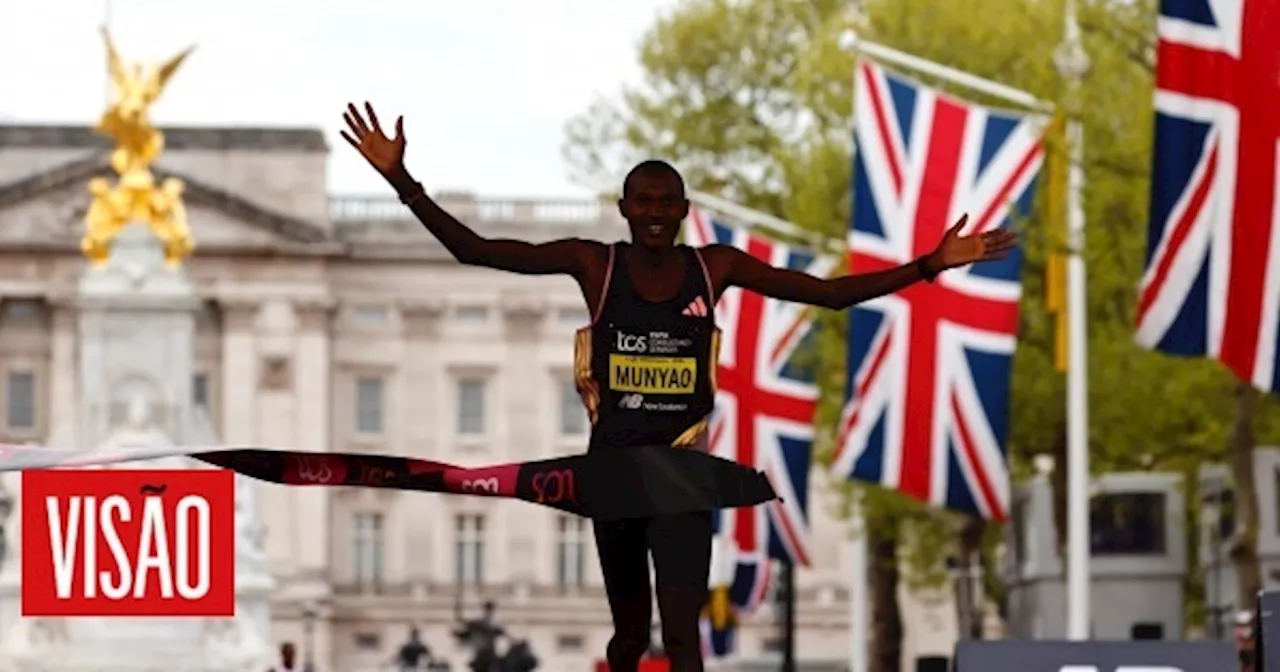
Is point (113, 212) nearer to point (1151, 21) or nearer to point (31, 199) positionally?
point (1151, 21)

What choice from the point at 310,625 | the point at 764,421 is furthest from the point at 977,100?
the point at 310,625

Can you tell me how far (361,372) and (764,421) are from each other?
101 m

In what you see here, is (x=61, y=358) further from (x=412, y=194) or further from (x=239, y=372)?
(x=412, y=194)

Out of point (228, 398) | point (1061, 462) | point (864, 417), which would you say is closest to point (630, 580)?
point (864, 417)

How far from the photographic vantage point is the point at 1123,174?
137ft

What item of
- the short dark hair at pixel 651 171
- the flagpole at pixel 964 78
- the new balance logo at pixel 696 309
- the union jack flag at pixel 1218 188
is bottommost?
the new balance logo at pixel 696 309

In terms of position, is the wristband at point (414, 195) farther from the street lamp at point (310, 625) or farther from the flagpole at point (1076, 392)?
the street lamp at point (310, 625)

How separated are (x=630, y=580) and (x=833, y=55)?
5739cm

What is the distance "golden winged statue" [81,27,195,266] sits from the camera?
74.1 meters

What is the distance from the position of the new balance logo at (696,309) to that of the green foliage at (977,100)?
31.0m

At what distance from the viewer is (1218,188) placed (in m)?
24.6

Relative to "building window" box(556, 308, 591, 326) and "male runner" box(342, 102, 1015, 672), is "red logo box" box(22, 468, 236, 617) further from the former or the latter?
"building window" box(556, 308, 591, 326)

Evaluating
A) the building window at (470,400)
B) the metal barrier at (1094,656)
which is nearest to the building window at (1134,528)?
the metal barrier at (1094,656)

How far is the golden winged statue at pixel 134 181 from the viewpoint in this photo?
243 ft
